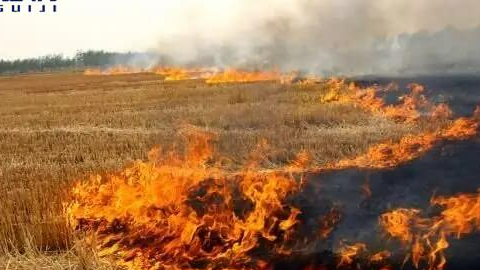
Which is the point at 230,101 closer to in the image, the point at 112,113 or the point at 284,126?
the point at 112,113

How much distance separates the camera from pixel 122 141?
1550 centimetres

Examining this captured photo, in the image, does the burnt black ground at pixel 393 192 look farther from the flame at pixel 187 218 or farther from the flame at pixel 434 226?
the flame at pixel 187 218

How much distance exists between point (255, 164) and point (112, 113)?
13.2 meters

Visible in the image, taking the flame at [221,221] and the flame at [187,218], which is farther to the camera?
the flame at [187,218]

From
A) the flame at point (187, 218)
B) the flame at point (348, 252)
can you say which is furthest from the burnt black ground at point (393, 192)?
the flame at point (187, 218)

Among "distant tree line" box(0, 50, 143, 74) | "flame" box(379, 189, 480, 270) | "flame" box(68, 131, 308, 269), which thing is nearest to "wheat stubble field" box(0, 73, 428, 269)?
"flame" box(68, 131, 308, 269)

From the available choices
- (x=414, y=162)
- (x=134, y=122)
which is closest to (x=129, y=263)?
(x=414, y=162)

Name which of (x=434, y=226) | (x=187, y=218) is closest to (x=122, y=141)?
(x=187, y=218)

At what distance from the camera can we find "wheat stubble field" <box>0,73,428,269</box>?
7031 millimetres

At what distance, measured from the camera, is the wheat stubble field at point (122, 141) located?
277 inches

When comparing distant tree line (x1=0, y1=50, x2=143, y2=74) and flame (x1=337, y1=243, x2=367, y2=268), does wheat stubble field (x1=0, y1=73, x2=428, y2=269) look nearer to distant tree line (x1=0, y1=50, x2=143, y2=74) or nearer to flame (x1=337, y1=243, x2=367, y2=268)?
flame (x1=337, y1=243, x2=367, y2=268)

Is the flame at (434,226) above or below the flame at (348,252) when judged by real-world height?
above

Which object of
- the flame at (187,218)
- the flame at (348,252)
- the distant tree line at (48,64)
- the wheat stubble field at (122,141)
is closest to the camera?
the flame at (348,252)

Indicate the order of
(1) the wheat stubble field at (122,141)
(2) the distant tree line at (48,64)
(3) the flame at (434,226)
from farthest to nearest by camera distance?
(2) the distant tree line at (48,64) < (1) the wheat stubble field at (122,141) < (3) the flame at (434,226)
